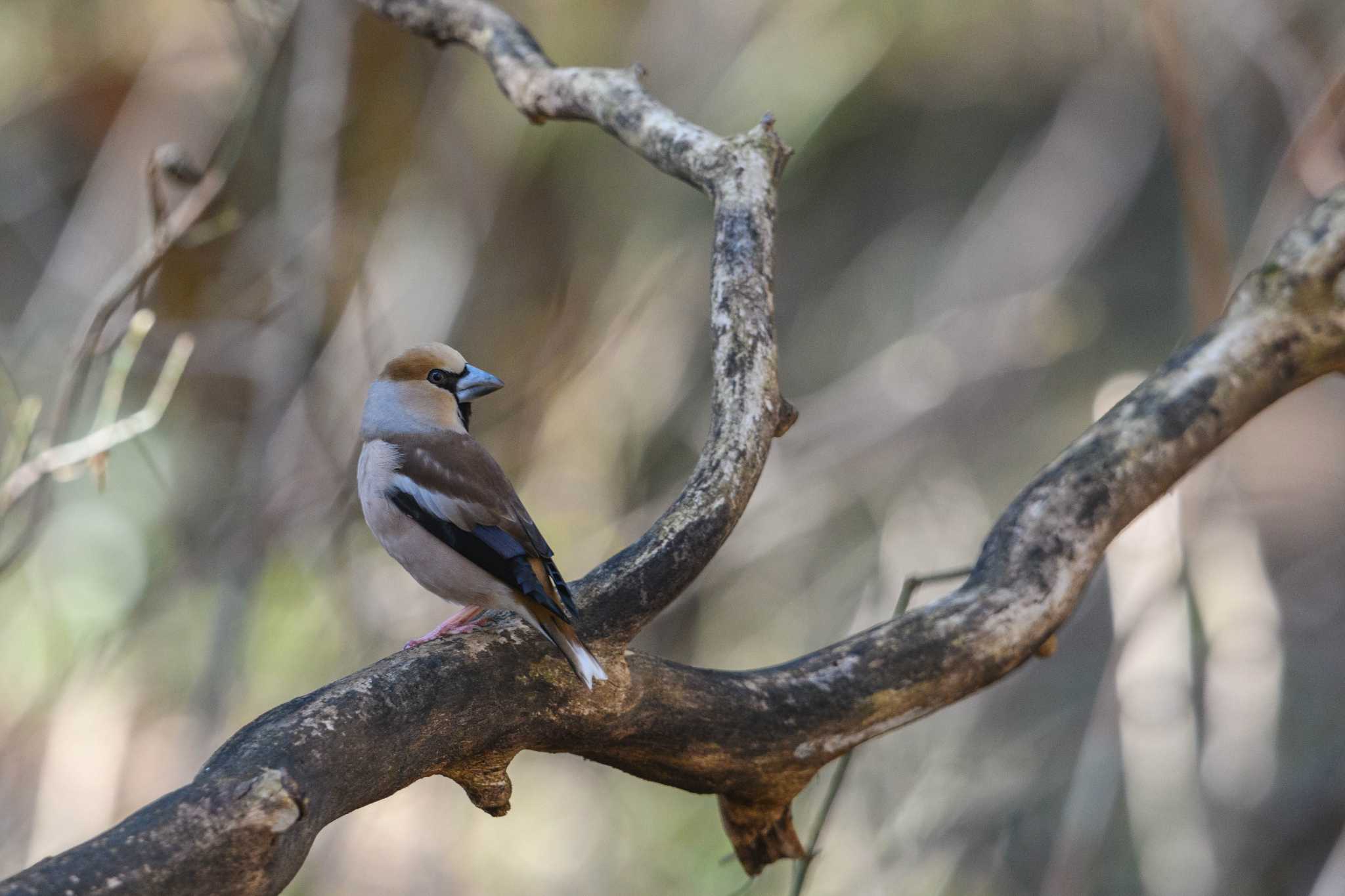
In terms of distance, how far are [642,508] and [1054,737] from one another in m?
2.06

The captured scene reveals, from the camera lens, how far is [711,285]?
212 centimetres

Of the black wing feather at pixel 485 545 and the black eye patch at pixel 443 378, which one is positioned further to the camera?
the black eye patch at pixel 443 378

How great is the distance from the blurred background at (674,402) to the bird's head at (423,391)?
60.4 inches

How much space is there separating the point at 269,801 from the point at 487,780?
0.44 meters

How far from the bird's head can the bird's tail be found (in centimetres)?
72

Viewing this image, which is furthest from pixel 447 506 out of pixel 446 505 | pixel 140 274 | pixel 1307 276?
pixel 1307 276

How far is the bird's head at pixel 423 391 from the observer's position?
87.0 inches

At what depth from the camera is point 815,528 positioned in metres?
5.98

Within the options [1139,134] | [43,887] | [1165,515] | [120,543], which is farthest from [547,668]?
[1139,134]

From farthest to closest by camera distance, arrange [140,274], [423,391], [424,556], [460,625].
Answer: [140,274] < [423,391] < [460,625] < [424,556]

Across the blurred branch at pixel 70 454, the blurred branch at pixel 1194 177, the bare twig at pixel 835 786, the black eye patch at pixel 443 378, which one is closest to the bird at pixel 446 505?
the black eye patch at pixel 443 378

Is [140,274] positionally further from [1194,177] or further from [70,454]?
[1194,177]

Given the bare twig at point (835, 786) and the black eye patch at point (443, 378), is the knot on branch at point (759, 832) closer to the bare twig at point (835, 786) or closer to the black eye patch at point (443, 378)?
the bare twig at point (835, 786)

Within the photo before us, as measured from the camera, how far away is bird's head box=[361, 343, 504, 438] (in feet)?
7.25
